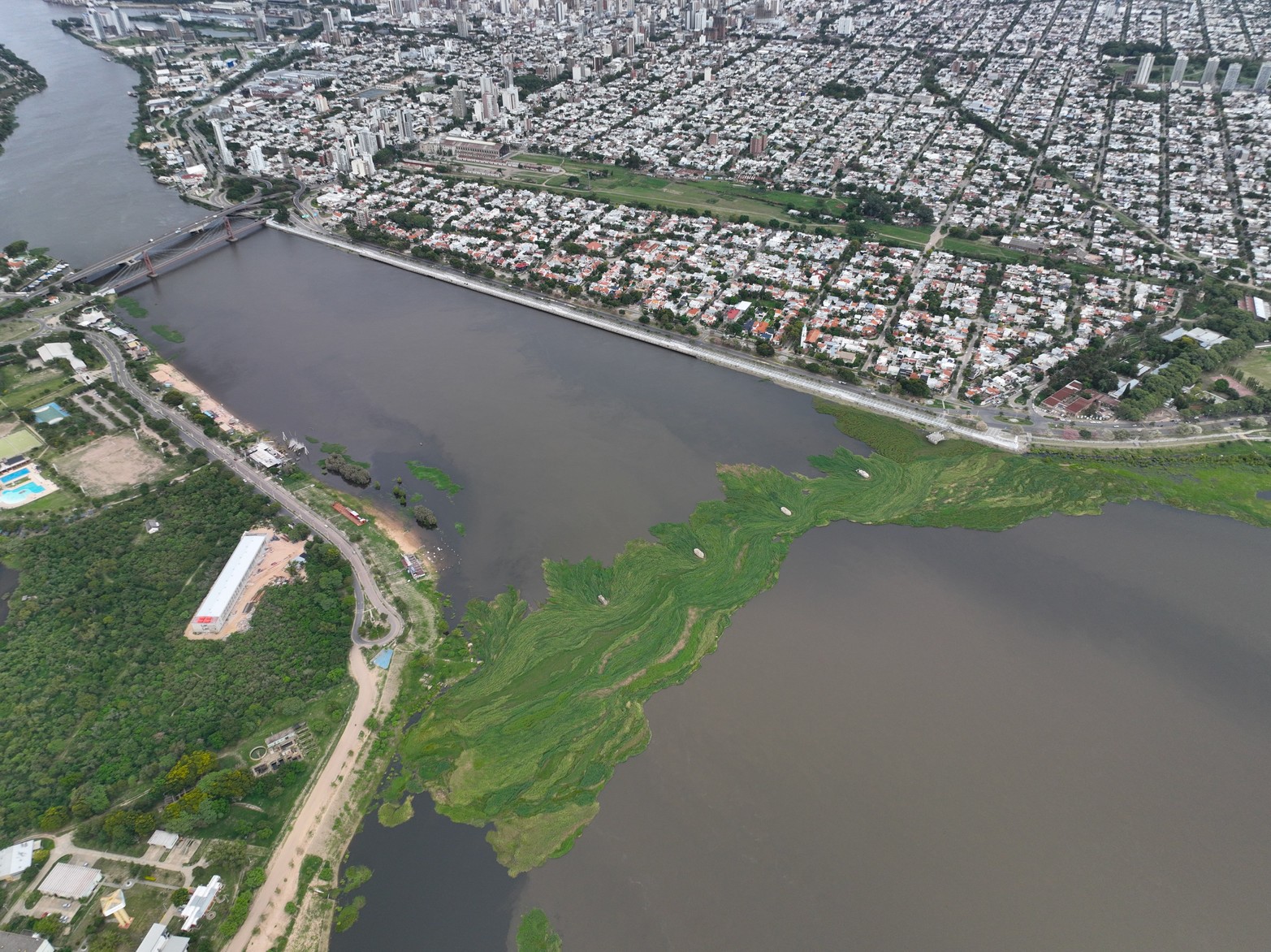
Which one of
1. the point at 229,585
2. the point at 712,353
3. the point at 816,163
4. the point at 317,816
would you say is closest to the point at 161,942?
the point at 317,816

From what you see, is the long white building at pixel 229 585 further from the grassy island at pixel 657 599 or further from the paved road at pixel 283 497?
the grassy island at pixel 657 599

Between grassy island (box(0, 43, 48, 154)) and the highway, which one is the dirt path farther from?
grassy island (box(0, 43, 48, 154))

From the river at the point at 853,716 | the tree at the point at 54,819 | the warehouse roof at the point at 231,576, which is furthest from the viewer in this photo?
the warehouse roof at the point at 231,576

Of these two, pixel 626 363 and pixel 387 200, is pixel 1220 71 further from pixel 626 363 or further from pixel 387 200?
pixel 387 200

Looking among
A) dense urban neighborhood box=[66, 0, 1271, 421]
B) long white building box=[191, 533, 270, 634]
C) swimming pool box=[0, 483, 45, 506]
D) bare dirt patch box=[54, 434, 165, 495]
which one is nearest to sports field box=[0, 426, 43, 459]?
bare dirt patch box=[54, 434, 165, 495]

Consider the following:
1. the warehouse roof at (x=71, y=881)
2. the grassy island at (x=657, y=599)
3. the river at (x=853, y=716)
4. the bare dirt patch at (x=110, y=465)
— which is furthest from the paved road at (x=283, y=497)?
the warehouse roof at (x=71, y=881)

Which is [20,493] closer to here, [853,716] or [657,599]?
[657,599]
